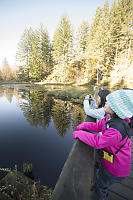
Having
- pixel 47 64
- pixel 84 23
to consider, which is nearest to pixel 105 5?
pixel 84 23

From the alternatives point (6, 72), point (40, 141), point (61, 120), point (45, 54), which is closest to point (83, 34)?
point (45, 54)

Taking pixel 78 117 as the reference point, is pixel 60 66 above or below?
above

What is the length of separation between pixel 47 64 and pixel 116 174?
43.2 meters

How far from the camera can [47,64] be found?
133ft

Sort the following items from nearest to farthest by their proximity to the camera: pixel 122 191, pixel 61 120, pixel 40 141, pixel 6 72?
pixel 122 191
pixel 40 141
pixel 61 120
pixel 6 72

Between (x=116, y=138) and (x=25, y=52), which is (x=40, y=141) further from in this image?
(x=25, y=52)

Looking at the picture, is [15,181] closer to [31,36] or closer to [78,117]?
[78,117]

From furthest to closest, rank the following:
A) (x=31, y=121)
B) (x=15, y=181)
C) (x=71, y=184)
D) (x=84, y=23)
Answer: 1. (x=84, y=23)
2. (x=31, y=121)
3. (x=15, y=181)
4. (x=71, y=184)

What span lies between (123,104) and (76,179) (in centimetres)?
92

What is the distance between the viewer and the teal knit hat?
43.6 inches

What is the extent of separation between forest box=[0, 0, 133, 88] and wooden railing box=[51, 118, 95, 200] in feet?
65.2

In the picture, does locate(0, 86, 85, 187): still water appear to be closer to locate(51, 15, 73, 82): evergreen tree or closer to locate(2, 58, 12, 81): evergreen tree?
locate(51, 15, 73, 82): evergreen tree

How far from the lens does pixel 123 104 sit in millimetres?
1144

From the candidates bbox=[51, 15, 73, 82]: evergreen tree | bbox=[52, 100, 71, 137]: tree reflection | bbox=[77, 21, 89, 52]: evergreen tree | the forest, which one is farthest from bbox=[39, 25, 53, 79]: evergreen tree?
bbox=[52, 100, 71, 137]: tree reflection
